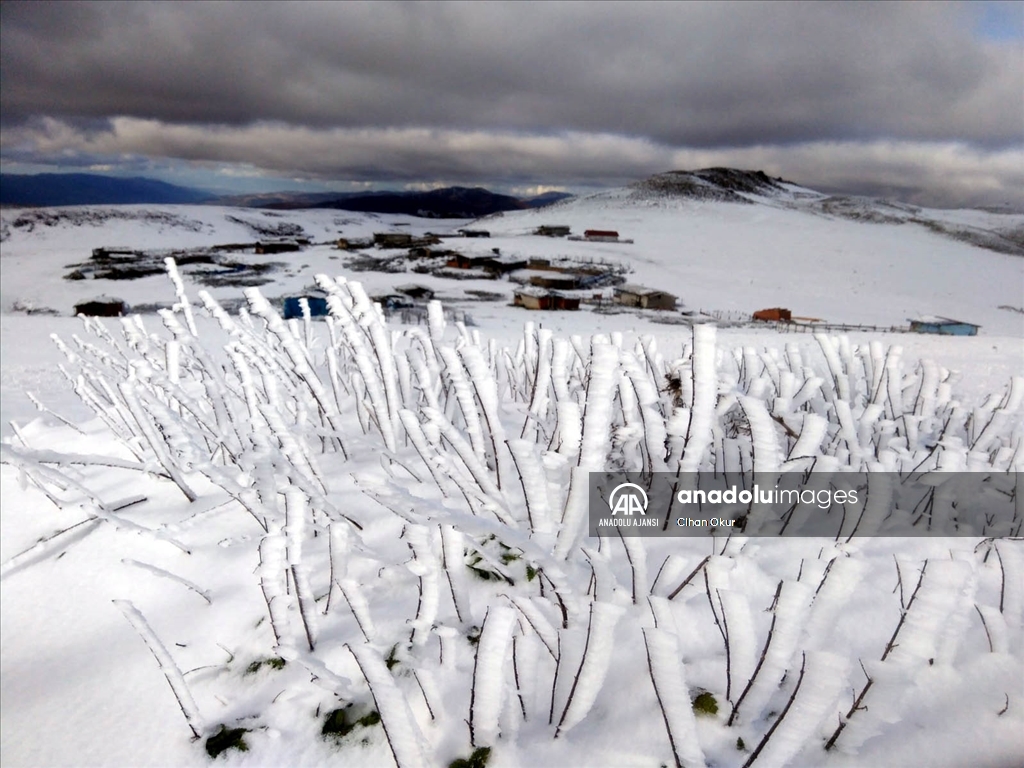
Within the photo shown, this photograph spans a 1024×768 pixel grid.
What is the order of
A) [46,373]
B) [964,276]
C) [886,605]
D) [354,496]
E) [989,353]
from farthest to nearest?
[964,276] → [46,373] → [989,353] → [354,496] → [886,605]

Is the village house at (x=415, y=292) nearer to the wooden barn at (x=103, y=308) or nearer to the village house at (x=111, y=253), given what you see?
the wooden barn at (x=103, y=308)

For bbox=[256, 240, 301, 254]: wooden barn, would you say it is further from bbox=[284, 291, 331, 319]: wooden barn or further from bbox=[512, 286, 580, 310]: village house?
bbox=[512, 286, 580, 310]: village house

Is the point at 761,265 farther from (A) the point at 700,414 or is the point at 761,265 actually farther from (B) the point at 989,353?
(A) the point at 700,414

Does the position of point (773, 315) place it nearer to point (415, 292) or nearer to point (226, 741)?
point (415, 292)

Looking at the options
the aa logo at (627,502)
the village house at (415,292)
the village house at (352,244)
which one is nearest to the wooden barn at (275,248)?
the village house at (352,244)

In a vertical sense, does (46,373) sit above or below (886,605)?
below

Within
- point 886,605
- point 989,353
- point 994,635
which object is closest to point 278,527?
point 886,605

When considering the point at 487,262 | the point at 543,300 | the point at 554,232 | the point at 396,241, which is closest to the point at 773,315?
the point at 543,300

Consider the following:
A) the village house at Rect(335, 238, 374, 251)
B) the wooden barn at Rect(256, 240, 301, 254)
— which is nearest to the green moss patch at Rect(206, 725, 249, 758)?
the village house at Rect(335, 238, 374, 251)

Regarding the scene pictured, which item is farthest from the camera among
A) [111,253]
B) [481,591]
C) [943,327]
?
[111,253]
